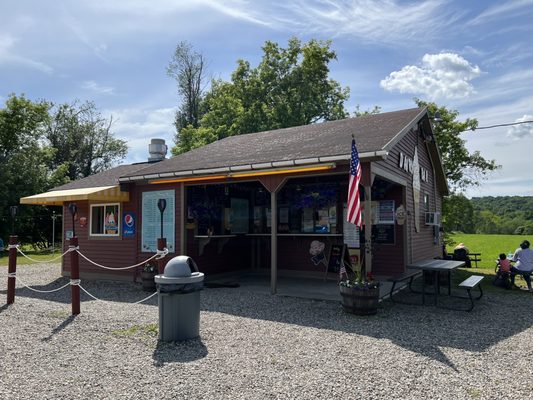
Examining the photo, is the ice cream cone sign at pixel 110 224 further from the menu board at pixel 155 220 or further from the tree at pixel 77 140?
the tree at pixel 77 140

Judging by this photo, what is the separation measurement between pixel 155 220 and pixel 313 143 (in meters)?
4.41

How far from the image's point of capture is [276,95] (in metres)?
30.5

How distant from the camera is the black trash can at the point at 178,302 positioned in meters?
5.56

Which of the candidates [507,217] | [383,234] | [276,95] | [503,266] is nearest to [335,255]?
[383,234]

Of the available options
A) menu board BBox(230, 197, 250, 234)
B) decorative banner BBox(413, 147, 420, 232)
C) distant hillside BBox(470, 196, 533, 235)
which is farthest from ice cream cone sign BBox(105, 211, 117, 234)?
distant hillside BBox(470, 196, 533, 235)

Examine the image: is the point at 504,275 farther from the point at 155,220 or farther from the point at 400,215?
the point at 155,220

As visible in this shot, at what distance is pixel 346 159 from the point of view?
773cm

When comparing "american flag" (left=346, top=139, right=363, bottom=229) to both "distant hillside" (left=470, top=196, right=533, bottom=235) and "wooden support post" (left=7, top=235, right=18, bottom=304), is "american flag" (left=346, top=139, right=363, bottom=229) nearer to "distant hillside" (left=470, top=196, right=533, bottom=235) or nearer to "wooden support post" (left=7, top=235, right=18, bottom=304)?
"wooden support post" (left=7, top=235, right=18, bottom=304)

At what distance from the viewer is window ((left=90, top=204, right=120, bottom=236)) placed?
463 inches

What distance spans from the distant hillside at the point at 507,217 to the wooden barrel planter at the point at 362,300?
55.3m

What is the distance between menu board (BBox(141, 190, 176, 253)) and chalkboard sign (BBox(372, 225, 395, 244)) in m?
5.12

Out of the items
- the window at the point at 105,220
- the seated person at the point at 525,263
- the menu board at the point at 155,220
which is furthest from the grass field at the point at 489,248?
the window at the point at 105,220

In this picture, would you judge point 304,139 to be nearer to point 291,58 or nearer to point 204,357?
point 204,357

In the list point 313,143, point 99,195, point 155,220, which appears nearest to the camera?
point 313,143
